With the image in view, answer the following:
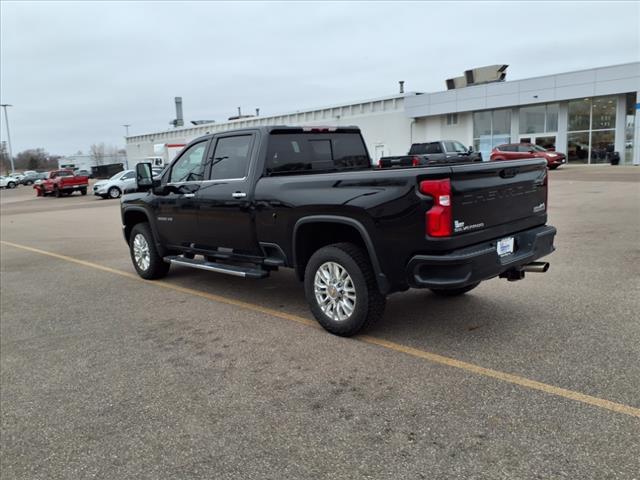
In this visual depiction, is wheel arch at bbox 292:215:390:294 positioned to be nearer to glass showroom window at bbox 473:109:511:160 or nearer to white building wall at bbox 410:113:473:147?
glass showroom window at bbox 473:109:511:160

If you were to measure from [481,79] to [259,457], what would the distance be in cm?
4183

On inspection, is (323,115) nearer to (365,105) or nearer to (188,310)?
(365,105)

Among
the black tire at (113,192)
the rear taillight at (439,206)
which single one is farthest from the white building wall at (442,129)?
the rear taillight at (439,206)

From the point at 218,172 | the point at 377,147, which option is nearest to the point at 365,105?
the point at 377,147

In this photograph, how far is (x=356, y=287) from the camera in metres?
4.75

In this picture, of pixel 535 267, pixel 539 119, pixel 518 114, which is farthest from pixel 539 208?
pixel 518 114

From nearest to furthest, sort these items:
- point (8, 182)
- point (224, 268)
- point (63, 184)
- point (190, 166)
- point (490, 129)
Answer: point (224, 268) < point (190, 166) < point (63, 184) < point (490, 129) < point (8, 182)

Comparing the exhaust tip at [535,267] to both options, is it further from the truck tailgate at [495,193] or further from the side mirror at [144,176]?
the side mirror at [144,176]

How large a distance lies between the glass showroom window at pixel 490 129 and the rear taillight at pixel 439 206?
37.0 m

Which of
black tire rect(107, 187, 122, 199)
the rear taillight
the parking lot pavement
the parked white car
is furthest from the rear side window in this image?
black tire rect(107, 187, 122, 199)

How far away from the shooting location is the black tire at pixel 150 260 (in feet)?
25.1

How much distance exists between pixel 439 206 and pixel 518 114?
3831 cm

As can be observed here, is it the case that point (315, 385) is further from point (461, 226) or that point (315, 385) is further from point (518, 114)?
point (518, 114)

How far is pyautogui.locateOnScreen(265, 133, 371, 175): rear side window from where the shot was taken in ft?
19.4
